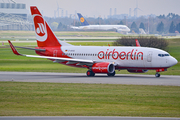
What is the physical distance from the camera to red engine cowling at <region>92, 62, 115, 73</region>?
131ft

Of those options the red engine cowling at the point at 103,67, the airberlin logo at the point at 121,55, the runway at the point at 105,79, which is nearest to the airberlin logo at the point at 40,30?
the runway at the point at 105,79

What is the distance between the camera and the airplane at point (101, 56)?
3950 centimetres

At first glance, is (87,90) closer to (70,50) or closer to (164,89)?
(164,89)

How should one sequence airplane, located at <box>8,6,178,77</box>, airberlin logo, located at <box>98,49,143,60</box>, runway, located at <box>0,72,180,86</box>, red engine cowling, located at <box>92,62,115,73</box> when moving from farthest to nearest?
airberlin logo, located at <box>98,49,143,60</box>, red engine cowling, located at <box>92,62,115,73</box>, airplane, located at <box>8,6,178,77</box>, runway, located at <box>0,72,180,86</box>

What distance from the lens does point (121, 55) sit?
1613 inches

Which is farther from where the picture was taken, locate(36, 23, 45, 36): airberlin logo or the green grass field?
locate(36, 23, 45, 36): airberlin logo

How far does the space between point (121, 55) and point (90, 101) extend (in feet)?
62.9

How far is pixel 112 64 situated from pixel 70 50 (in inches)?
268

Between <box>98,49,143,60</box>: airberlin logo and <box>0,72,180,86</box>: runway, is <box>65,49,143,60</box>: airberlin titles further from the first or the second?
<box>0,72,180,86</box>: runway

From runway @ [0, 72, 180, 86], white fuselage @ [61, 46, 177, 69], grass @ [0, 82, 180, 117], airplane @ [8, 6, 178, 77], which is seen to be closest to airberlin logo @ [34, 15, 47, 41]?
airplane @ [8, 6, 178, 77]

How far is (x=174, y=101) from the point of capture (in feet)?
73.5

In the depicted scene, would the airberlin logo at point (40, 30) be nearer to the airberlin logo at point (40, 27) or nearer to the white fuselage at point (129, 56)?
the airberlin logo at point (40, 27)

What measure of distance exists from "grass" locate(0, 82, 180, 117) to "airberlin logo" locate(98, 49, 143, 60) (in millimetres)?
10813

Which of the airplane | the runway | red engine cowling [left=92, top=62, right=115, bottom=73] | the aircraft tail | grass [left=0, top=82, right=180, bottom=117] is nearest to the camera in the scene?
grass [left=0, top=82, right=180, bottom=117]
